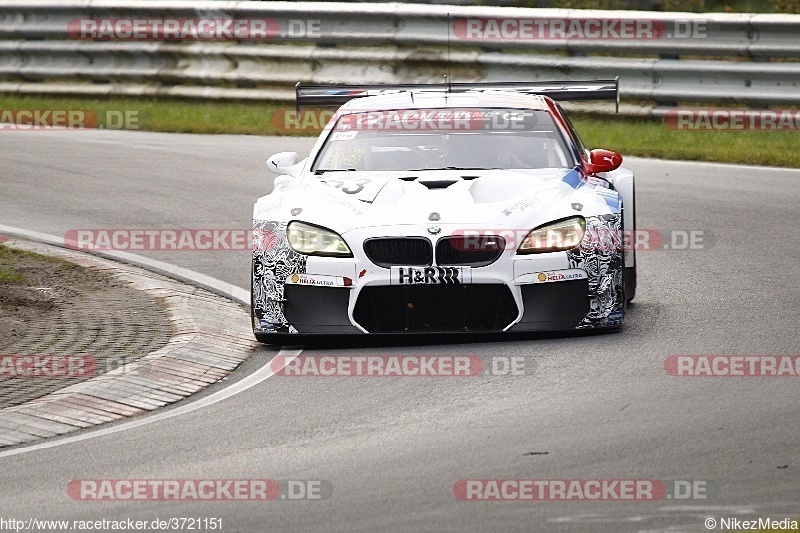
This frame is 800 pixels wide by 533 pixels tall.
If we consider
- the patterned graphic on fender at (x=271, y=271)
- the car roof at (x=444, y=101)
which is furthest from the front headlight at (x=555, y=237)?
the car roof at (x=444, y=101)

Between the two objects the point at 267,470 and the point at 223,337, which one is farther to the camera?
the point at 223,337

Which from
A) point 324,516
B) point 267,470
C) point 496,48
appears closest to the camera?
point 324,516

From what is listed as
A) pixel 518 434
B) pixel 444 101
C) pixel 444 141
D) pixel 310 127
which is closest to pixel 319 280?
pixel 444 141

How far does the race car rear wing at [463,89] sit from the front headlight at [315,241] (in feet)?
6.14

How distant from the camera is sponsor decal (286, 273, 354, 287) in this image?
8.37 metres

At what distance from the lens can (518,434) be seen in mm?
6660

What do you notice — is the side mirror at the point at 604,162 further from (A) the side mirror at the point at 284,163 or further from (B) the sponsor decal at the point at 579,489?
(B) the sponsor decal at the point at 579,489

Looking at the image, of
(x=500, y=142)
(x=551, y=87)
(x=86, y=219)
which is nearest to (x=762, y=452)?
(x=500, y=142)

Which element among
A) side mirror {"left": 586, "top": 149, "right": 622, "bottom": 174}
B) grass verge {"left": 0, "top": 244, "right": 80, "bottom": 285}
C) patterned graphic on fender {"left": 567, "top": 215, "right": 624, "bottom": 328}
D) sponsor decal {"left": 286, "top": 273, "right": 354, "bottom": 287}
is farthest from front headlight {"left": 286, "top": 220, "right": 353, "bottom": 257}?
grass verge {"left": 0, "top": 244, "right": 80, "bottom": 285}

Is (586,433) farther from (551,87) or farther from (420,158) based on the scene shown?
(551,87)

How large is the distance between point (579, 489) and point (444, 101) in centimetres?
449

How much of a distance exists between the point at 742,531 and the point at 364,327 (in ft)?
11.6

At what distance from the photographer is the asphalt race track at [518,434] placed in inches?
222

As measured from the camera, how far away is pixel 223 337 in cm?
897
